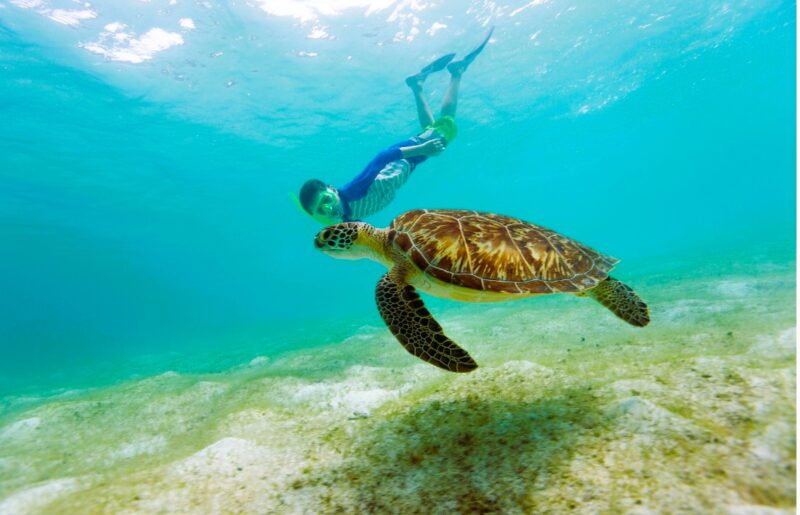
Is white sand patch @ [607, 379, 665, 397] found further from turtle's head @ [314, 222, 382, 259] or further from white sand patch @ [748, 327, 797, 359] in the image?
turtle's head @ [314, 222, 382, 259]

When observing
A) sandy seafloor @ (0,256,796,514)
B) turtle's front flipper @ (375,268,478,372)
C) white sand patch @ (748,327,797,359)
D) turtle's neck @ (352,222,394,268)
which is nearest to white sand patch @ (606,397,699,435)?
sandy seafloor @ (0,256,796,514)

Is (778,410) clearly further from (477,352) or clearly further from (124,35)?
(124,35)

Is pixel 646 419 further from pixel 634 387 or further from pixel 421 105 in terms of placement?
pixel 421 105

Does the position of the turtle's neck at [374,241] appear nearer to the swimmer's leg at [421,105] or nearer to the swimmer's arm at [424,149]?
the swimmer's arm at [424,149]

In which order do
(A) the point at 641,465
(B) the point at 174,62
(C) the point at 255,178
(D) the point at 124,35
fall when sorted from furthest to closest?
(C) the point at 255,178 < (B) the point at 174,62 < (D) the point at 124,35 < (A) the point at 641,465

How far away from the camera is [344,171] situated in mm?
34594

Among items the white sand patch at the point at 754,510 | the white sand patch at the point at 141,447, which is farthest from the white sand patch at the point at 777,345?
the white sand patch at the point at 141,447

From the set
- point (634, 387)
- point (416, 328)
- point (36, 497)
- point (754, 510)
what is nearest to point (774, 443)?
point (754, 510)

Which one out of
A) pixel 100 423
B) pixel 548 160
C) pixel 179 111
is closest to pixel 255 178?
pixel 179 111

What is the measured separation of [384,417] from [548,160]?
2111 inches

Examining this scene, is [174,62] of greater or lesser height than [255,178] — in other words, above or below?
below

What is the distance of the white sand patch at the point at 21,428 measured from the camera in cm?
472

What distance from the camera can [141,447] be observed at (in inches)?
143

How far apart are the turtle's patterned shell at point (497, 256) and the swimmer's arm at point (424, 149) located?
6475 mm
